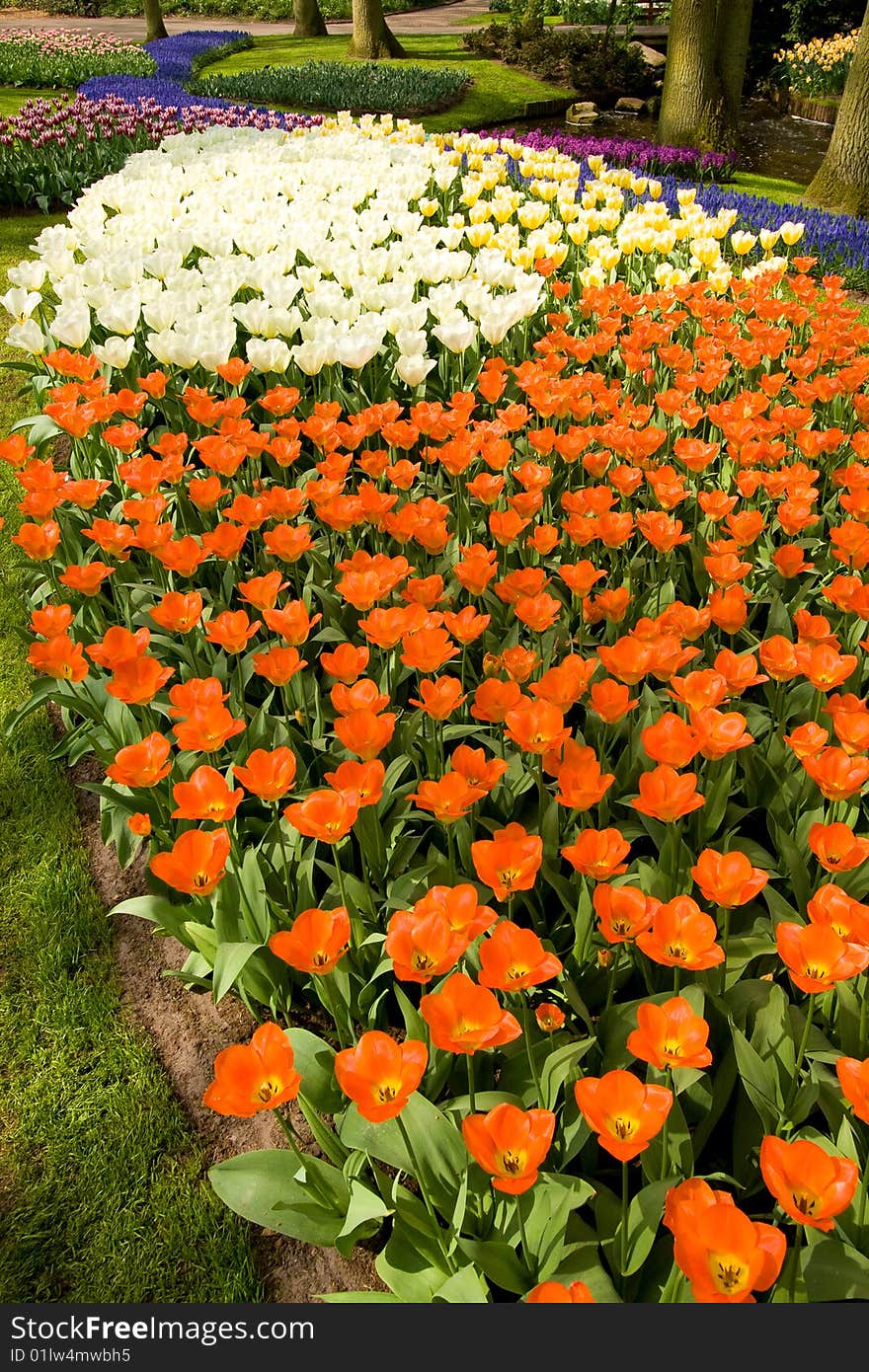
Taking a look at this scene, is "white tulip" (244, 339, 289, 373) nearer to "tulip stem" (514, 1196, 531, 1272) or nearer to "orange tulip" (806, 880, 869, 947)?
"orange tulip" (806, 880, 869, 947)

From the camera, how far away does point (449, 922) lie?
1.57m

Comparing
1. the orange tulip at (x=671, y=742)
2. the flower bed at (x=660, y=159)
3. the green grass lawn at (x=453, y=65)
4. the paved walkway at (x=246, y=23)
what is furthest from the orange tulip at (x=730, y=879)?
the paved walkway at (x=246, y=23)

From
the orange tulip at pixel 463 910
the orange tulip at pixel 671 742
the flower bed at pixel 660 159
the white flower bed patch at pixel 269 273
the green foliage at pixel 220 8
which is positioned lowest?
the orange tulip at pixel 463 910

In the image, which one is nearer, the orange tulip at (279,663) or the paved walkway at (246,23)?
the orange tulip at (279,663)

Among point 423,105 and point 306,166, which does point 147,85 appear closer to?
point 423,105

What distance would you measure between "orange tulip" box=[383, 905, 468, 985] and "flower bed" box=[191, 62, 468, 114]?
16748 millimetres

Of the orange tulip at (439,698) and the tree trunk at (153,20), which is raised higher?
the tree trunk at (153,20)

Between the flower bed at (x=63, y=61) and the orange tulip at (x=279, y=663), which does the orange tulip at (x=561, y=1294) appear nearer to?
the orange tulip at (x=279, y=663)

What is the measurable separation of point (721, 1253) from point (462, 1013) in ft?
1.46

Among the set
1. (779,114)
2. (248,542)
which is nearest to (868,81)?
(248,542)

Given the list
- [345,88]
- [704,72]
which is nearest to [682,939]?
[704,72]

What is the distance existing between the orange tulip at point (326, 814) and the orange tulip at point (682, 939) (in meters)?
0.54

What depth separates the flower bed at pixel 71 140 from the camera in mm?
10016

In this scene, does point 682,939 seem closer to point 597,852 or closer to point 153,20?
point 597,852
